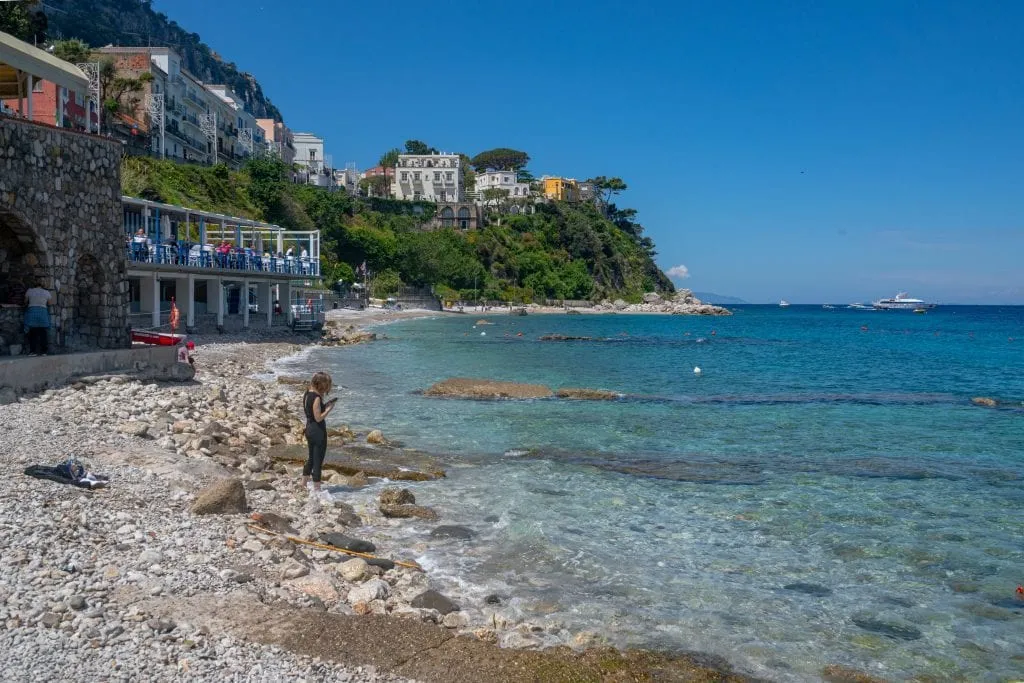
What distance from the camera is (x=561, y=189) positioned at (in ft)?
544

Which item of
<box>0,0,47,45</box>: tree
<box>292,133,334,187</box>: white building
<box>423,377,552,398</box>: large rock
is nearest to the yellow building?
<box>292,133,334,187</box>: white building

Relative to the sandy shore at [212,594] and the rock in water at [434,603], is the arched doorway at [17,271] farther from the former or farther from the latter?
the rock in water at [434,603]

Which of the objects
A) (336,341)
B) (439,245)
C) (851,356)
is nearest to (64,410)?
(336,341)

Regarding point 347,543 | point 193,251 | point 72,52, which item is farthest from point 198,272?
point 72,52

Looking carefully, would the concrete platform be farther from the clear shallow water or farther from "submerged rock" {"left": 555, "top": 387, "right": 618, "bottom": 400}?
"submerged rock" {"left": 555, "top": 387, "right": 618, "bottom": 400}

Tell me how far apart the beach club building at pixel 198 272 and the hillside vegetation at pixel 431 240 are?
14380 millimetres

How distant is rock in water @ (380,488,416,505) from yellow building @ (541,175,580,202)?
6016 inches

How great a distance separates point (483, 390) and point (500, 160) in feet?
551

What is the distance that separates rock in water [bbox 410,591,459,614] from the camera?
8.16m

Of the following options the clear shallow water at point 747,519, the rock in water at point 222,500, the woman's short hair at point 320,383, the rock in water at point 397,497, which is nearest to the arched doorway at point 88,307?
the clear shallow water at point 747,519

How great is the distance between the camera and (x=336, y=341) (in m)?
48.2

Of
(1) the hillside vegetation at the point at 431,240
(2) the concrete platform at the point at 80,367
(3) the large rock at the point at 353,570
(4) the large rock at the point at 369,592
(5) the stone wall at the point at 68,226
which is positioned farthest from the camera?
(1) the hillside vegetation at the point at 431,240

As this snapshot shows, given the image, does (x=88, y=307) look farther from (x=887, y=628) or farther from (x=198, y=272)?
(x=887, y=628)

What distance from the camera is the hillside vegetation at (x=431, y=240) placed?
75.9 metres
